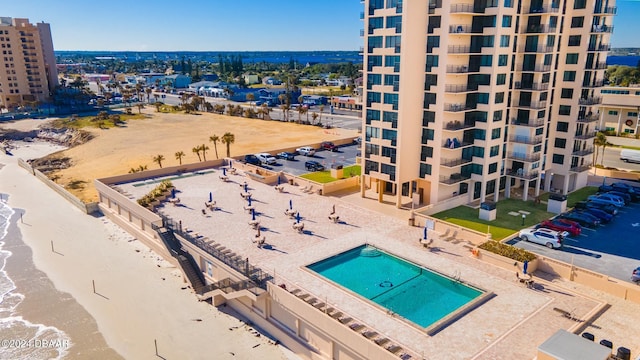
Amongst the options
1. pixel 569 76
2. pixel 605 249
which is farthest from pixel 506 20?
pixel 605 249

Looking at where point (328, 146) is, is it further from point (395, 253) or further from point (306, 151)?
point (395, 253)

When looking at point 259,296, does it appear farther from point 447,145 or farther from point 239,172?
point 239,172

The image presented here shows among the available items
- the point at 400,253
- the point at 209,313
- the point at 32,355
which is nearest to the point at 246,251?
the point at 209,313

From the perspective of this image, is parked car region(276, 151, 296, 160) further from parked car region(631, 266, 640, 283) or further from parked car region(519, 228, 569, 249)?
parked car region(631, 266, 640, 283)

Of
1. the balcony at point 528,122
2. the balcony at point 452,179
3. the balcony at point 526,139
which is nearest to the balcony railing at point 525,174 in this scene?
the balcony at point 526,139

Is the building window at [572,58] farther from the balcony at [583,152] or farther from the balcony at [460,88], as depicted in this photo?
the balcony at [460,88]

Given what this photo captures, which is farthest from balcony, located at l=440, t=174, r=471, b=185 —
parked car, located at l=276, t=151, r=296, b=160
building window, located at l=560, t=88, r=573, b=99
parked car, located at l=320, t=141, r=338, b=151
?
parked car, located at l=320, t=141, r=338, b=151
